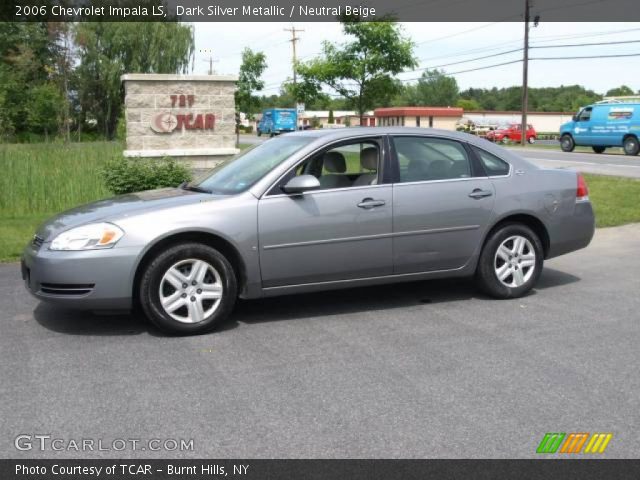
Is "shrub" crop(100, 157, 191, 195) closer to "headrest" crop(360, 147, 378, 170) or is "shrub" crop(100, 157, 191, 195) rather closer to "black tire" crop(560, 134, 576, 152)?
"headrest" crop(360, 147, 378, 170)

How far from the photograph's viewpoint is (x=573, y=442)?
3559 mm

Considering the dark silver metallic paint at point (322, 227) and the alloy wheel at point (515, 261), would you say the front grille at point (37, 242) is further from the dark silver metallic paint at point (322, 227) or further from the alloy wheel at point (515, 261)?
the alloy wheel at point (515, 261)

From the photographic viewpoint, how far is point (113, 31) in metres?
43.8

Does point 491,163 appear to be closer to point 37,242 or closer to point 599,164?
point 37,242

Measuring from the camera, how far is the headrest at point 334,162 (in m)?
6.21

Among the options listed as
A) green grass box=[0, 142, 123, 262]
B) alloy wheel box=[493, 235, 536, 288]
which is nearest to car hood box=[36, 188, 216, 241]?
alloy wheel box=[493, 235, 536, 288]

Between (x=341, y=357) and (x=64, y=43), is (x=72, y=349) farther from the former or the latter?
(x=64, y=43)

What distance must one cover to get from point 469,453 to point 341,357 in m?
1.56

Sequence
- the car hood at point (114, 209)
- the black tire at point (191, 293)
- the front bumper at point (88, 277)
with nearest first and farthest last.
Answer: the front bumper at point (88, 277) < the black tire at point (191, 293) < the car hood at point (114, 209)

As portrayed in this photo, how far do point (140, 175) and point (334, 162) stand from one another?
5.67 m

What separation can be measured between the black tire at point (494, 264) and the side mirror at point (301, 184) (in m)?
1.76

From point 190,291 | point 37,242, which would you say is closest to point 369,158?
point 190,291

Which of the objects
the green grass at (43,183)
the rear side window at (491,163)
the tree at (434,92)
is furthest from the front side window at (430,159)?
the tree at (434,92)

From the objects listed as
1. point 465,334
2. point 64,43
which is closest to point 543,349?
point 465,334
